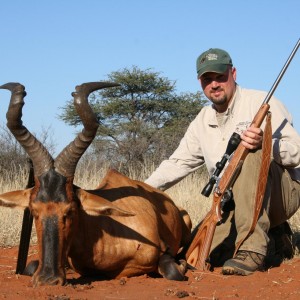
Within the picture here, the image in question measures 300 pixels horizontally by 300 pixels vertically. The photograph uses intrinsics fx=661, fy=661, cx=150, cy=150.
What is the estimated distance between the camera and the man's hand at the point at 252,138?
5656 mm

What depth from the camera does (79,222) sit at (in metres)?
5.27

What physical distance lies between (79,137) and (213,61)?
1739 mm

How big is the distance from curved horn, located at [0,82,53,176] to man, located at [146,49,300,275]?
67.3 inches

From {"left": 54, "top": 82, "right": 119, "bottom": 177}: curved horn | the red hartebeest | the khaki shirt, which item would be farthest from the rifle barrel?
{"left": 54, "top": 82, "right": 119, "bottom": 177}: curved horn

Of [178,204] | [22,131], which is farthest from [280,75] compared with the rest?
[178,204]

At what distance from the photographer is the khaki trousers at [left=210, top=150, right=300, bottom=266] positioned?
5715 millimetres

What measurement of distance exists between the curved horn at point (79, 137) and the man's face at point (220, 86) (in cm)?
157

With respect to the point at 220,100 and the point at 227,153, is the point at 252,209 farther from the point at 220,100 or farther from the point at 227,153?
the point at 220,100

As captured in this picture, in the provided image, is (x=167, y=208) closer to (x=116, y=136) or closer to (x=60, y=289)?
(x=60, y=289)

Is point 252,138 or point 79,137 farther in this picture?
point 252,138

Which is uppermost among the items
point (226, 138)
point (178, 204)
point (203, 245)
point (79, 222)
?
point (226, 138)

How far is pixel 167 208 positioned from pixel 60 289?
205cm

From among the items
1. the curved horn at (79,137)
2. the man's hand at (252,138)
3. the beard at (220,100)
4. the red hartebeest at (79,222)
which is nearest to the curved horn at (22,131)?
the red hartebeest at (79,222)

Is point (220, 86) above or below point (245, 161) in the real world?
above
